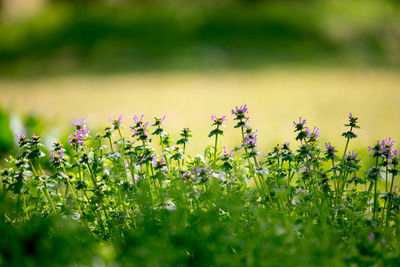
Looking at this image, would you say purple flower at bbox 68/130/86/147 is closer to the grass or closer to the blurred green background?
the blurred green background

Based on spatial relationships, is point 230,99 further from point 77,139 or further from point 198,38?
point 77,139

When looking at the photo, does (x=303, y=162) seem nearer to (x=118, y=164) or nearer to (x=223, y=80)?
(x=118, y=164)

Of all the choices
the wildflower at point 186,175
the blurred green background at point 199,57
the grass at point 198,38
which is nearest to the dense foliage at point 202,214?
the wildflower at point 186,175

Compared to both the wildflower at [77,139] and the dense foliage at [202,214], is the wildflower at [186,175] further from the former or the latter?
the wildflower at [77,139]

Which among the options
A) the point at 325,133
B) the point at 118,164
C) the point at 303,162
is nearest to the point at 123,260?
the point at 118,164

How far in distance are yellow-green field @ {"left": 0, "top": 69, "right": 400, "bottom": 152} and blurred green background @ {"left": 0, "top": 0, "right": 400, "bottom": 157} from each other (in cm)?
3

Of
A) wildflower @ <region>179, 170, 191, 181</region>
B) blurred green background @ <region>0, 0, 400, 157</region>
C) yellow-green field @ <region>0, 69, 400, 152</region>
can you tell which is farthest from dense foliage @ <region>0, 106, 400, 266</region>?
blurred green background @ <region>0, 0, 400, 157</region>

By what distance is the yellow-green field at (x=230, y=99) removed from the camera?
4.97 meters

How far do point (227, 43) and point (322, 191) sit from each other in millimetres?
8908

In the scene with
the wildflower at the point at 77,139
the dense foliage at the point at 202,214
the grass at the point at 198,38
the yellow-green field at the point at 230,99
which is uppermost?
the grass at the point at 198,38

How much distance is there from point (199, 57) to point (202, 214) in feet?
28.1

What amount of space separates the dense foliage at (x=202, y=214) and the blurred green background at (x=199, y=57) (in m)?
3.75

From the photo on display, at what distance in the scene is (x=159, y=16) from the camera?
11023mm

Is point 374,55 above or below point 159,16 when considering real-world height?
below
